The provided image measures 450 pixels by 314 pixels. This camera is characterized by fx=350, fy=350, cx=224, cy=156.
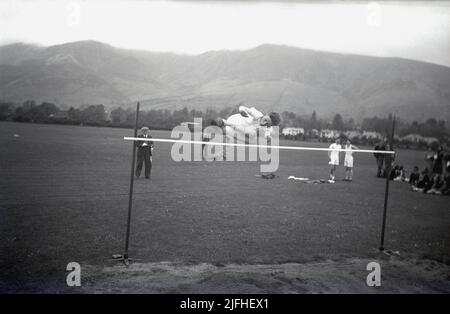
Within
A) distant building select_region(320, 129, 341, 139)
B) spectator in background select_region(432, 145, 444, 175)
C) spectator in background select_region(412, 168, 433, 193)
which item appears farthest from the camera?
distant building select_region(320, 129, 341, 139)

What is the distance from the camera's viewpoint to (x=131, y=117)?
87.8 feet

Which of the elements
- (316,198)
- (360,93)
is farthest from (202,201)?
(360,93)

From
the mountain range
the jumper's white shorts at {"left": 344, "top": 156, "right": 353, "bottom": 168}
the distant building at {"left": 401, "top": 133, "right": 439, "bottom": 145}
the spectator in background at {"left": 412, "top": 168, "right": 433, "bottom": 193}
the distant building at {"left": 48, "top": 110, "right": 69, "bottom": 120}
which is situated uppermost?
the mountain range

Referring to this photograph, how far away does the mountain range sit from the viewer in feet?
72.7

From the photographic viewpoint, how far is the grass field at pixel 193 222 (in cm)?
574

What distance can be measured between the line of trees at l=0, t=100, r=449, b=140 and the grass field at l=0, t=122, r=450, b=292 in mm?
6897

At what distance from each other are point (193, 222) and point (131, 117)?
2038cm

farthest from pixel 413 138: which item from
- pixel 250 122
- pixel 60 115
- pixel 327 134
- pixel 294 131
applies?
pixel 250 122

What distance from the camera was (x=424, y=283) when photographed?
18.2 ft

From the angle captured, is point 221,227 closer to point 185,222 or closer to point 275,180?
point 185,222

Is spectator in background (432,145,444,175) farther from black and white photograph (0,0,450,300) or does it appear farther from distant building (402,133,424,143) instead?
distant building (402,133,424,143)

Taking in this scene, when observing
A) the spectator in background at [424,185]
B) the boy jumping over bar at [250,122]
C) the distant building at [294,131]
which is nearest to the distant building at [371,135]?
the distant building at [294,131]

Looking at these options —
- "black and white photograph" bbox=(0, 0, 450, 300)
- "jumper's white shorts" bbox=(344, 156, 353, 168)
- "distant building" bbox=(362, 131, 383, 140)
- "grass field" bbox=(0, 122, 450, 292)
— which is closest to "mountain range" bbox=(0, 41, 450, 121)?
"black and white photograph" bbox=(0, 0, 450, 300)

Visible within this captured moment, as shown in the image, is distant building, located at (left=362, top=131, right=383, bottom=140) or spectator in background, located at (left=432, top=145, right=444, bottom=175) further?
distant building, located at (left=362, top=131, right=383, bottom=140)
